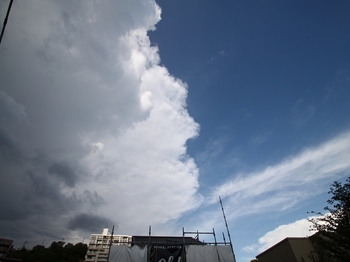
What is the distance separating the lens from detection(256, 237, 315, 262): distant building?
1630 cm

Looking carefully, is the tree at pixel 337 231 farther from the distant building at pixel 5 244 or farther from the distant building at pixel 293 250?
the distant building at pixel 5 244

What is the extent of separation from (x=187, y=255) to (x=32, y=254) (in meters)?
54.0

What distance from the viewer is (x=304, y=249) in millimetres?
16812

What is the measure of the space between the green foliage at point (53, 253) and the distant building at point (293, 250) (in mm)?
56493

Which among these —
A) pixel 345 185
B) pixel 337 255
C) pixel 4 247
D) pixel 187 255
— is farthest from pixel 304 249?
pixel 4 247

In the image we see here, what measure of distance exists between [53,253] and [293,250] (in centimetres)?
6212

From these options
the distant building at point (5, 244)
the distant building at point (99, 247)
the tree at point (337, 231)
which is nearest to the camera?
the tree at point (337, 231)

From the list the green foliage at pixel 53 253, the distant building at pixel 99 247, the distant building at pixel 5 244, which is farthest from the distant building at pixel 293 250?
the distant building at pixel 5 244

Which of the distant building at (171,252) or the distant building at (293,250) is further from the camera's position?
the distant building at (293,250)

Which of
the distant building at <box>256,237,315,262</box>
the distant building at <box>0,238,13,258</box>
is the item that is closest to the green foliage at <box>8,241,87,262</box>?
the distant building at <box>0,238,13,258</box>

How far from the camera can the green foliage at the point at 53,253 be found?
45375 mm

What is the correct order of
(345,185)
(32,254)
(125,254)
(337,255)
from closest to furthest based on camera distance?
(337,255), (125,254), (345,185), (32,254)

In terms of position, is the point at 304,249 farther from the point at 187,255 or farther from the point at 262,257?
the point at 187,255

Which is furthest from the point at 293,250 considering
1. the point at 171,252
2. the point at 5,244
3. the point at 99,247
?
the point at 5,244
